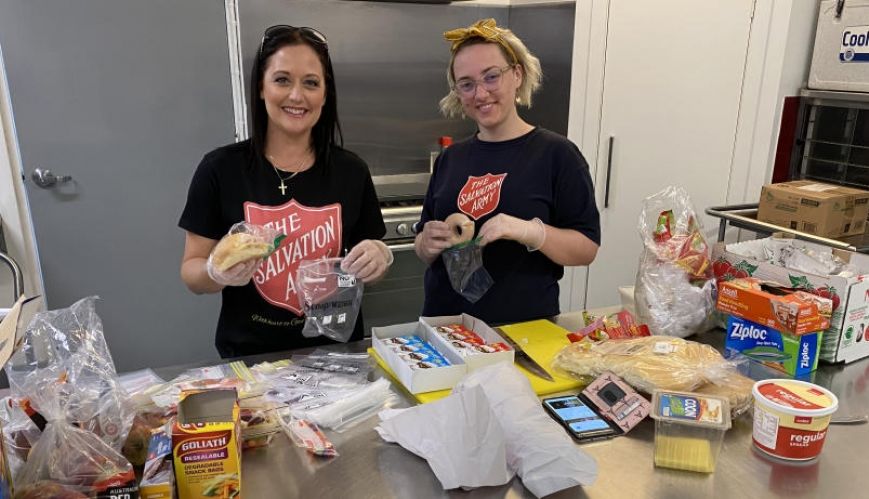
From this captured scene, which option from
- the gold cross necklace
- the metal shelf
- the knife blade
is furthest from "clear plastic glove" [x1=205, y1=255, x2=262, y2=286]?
the metal shelf

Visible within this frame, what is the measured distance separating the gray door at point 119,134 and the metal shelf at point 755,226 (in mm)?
2034

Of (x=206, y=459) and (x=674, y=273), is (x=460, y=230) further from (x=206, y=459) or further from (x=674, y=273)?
(x=206, y=459)

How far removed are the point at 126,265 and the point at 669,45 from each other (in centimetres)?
244

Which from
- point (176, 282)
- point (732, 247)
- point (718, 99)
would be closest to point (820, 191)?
point (718, 99)

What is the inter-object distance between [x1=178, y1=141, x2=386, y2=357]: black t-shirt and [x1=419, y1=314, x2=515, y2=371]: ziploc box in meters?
0.28

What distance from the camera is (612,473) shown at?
0.95 m

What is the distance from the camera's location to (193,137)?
2.60 m

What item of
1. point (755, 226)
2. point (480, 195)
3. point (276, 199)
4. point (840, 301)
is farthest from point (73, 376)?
point (755, 226)

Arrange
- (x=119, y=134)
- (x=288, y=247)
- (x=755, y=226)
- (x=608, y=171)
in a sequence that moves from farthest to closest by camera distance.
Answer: (x=608, y=171) → (x=119, y=134) → (x=755, y=226) → (x=288, y=247)

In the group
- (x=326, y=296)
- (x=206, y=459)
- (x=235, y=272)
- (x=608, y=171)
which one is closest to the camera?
(x=206, y=459)

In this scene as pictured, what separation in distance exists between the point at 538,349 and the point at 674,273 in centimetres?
36

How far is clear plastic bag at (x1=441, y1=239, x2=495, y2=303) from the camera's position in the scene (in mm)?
1562

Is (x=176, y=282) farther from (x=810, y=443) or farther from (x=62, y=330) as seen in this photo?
(x=810, y=443)

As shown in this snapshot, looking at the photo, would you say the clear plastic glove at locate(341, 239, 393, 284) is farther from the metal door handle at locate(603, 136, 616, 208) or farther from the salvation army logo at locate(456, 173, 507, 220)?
the metal door handle at locate(603, 136, 616, 208)
